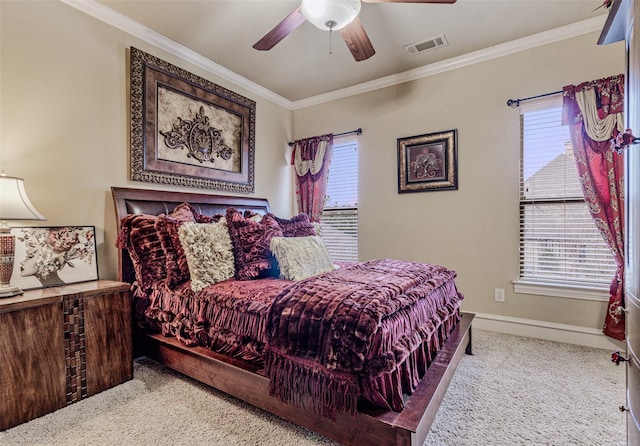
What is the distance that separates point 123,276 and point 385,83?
3.42 metres

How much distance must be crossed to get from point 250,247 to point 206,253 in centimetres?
33

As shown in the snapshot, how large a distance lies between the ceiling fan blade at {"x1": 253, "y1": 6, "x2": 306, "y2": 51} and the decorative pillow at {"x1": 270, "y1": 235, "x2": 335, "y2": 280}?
4.86ft

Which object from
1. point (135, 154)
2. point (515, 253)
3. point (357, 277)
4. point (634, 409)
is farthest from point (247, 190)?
point (634, 409)

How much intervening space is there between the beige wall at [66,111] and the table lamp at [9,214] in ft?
1.34

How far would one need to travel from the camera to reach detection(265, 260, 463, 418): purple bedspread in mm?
1221

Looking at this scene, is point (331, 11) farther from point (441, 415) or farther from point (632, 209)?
point (441, 415)

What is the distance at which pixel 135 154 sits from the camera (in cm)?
263

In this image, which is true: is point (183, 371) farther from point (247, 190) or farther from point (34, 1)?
point (34, 1)

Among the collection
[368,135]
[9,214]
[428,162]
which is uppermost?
[368,135]

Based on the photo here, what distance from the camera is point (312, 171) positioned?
4129 mm

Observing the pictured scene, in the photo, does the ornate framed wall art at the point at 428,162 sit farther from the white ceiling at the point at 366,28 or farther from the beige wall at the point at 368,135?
the white ceiling at the point at 366,28

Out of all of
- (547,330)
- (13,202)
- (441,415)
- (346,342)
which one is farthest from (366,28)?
(547,330)

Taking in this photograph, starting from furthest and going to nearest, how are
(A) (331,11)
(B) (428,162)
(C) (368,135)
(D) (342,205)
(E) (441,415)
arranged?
(D) (342,205)
(C) (368,135)
(B) (428,162)
(A) (331,11)
(E) (441,415)

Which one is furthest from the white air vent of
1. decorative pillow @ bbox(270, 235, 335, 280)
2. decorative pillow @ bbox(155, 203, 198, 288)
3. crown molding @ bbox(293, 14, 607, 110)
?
decorative pillow @ bbox(155, 203, 198, 288)
